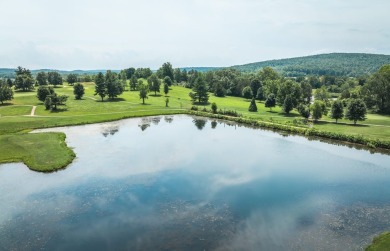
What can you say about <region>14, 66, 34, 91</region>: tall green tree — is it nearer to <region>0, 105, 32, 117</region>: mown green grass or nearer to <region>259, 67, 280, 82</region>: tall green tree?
<region>0, 105, 32, 117</region>: mown green grass

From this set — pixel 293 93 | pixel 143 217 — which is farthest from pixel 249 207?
pixel 293 93

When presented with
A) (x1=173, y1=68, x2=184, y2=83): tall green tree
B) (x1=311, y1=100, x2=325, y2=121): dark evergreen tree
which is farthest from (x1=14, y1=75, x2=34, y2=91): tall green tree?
(x1=311, y1=100, x2=325, y2=121): dark evergreen tree

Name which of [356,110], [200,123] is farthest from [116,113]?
[356,110]

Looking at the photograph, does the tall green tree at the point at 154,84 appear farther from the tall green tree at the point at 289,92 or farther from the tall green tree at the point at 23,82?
the tall green tree at the point at 289,92

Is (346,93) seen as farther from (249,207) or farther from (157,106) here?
(249,207)

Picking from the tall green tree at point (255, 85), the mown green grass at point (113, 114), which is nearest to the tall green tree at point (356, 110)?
the mown green grass at point (113, 114)

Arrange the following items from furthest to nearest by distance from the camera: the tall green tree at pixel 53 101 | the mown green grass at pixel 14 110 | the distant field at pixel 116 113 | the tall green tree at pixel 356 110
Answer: the tall green tree at pixel 53 101
the mown green grass at pixel 14 110
the tall green tree at pixel 356 110
the distant field at pixel 116 113
